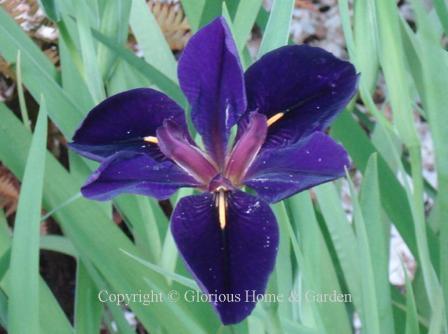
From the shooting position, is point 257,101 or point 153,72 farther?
point 153,72

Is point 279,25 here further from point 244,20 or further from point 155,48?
point 155,48

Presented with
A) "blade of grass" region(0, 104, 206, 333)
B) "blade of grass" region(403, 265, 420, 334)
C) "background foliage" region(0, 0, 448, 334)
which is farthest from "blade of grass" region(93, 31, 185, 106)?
"blade of grass" region(403, 265, 420, 334)

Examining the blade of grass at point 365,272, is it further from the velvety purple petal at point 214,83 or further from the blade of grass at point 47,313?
the blade of grass at point 47,313

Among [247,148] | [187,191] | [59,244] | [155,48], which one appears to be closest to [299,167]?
[247,148]

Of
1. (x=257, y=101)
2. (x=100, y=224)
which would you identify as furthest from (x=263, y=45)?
(x=100, y=224)

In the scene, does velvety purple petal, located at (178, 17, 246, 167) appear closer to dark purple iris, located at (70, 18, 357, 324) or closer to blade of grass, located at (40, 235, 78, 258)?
dark purple iris, located at (70, 18, 357, 324)

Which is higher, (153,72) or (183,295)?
(153,72)

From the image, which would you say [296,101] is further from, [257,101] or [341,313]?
[341,313]

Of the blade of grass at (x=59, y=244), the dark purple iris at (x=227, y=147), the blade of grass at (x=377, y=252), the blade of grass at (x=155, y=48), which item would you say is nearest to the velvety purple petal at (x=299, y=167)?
the dark purple iris at (x=227, y=147)
